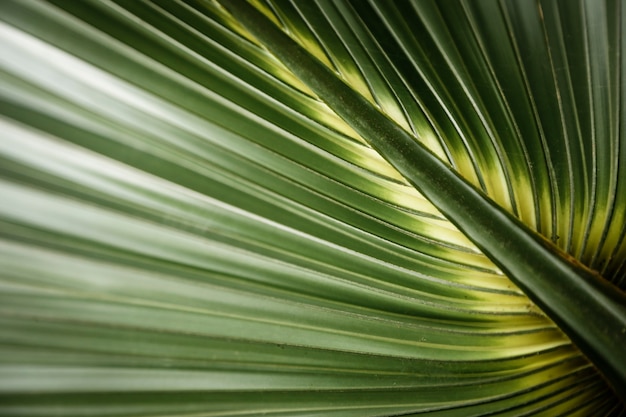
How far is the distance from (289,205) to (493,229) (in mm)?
409

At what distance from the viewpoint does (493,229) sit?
0.93 meters

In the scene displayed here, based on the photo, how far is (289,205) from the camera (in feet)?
3.14

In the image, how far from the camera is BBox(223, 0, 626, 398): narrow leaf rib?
864 millimetres

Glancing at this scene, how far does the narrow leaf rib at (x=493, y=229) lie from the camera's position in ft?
2.83

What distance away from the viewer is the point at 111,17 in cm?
84

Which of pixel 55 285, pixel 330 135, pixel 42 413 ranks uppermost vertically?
pixel 330 135

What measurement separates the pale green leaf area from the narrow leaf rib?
0.03 metres

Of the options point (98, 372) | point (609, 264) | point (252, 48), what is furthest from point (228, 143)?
point (609, 264)

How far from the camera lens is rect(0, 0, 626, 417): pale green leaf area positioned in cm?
79

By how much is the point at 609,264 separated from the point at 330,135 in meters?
0.64

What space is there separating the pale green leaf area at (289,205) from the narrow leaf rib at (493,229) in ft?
0.11

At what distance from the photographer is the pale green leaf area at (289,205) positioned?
2.60 ft

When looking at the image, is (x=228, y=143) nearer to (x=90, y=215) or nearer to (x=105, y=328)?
(x=90, y=215)

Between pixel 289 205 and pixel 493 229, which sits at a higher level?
pixel 289 205
